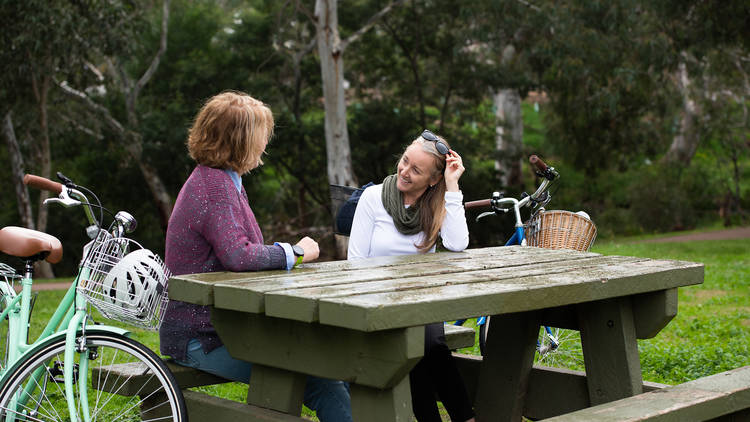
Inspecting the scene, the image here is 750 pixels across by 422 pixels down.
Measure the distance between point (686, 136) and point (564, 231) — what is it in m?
25.1

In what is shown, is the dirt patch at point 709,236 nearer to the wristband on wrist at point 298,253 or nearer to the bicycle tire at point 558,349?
the bicycle tire at point 558,349

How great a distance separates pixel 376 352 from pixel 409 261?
0.87 m

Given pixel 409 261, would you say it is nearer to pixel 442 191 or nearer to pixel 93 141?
pixel 442 191

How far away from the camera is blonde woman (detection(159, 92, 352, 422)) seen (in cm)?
300

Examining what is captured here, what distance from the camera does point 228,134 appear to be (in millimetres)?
3098

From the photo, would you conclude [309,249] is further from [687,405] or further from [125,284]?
[687,405]

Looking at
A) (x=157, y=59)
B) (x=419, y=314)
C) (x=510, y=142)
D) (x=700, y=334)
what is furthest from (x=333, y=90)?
(x=419, y=314)

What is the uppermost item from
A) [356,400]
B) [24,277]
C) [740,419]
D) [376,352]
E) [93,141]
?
[93,141]

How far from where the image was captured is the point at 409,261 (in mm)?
3355

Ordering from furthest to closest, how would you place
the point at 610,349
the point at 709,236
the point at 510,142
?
the point at 510,142, the point at 709,236, the point at 610,349

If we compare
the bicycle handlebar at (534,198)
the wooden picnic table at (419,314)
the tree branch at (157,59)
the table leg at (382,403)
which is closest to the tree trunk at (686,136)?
the tree branch at (157,59)

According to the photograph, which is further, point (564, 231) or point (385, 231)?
point (564, 231)

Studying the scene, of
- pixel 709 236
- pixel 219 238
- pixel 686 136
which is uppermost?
pixel 686 136

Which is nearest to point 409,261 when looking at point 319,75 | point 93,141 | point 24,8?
point 24,8
